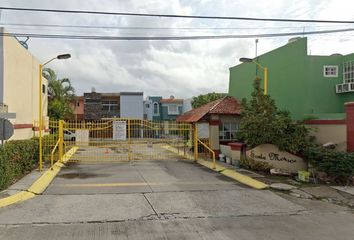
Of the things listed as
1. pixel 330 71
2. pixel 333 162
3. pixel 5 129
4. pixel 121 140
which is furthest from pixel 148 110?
pixel 5 129

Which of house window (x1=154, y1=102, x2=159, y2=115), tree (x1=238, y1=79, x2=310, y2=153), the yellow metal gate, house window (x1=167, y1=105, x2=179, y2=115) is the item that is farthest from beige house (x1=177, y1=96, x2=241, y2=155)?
house window (x1=167, y1=105, x2=179, y2=115)

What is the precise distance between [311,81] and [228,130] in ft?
21.3

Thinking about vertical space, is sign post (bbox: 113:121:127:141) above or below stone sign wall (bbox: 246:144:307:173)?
above

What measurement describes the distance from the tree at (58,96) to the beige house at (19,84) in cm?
1563

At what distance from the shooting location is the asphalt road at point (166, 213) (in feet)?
26.8

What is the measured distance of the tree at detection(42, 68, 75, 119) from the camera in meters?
39.6

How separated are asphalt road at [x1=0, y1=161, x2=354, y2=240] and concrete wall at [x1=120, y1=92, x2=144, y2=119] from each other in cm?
3622

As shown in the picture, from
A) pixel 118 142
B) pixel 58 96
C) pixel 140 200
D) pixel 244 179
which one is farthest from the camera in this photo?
pixel 58 96

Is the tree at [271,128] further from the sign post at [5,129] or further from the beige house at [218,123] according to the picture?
the sign post at [5,129]

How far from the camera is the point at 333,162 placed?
15.0m

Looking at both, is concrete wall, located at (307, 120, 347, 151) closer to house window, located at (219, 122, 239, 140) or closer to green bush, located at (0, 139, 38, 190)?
house window, located at (219, 122, 239, 140)

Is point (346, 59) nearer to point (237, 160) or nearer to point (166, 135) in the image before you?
point (237, 160)

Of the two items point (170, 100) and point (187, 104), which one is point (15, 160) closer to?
point (187, 104)

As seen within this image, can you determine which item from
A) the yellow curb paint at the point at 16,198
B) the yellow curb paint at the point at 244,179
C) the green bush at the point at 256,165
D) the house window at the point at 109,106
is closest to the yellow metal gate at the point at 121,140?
the green bush at the point at 256,165
